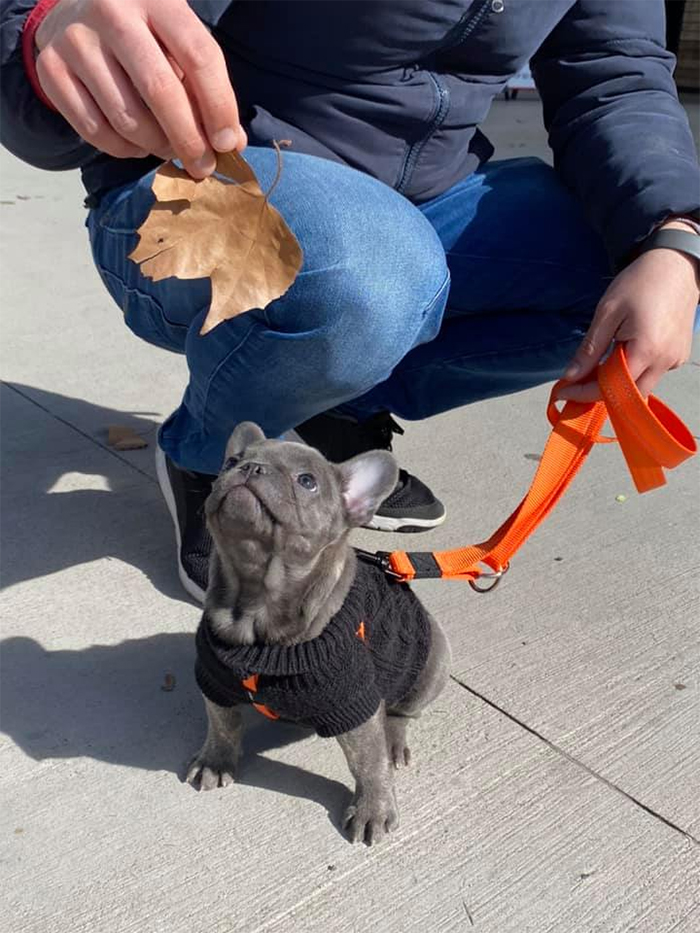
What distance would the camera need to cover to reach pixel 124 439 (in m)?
4.10

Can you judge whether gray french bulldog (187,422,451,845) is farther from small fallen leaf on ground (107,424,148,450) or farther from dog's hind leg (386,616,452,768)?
small fallen leaf on ground (107,424,148,450)

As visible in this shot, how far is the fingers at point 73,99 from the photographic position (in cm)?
187

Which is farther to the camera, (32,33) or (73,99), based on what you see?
(32,33)

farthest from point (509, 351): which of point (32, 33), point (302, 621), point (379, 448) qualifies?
point (32, 33)

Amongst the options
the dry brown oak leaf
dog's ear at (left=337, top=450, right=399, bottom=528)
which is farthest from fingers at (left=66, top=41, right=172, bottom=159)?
dog's ear at (left=337, top=450, right=399, bottom=528)

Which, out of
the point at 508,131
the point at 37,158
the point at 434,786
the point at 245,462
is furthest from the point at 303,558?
the point at 508,131

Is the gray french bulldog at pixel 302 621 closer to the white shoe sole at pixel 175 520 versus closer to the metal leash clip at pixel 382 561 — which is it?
the metal leash clip at pixel 382 561

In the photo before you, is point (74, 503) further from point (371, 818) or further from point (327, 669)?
point (371, 818)

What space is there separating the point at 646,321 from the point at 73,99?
129 centimetres

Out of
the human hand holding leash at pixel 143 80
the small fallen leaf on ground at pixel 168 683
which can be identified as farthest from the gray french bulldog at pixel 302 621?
the human hand holding leash at pixel 143 80

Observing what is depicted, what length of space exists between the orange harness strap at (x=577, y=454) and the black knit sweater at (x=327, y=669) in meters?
0.18

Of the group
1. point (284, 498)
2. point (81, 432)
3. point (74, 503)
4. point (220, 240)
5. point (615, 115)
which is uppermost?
point (220, 240)

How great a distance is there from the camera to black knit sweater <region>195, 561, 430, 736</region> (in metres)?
2.30

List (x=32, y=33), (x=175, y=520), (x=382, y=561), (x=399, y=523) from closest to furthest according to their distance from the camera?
(x=32, y=33)
(x=382, y=561)
(x=175, y=520)
(x=399, y=523)
